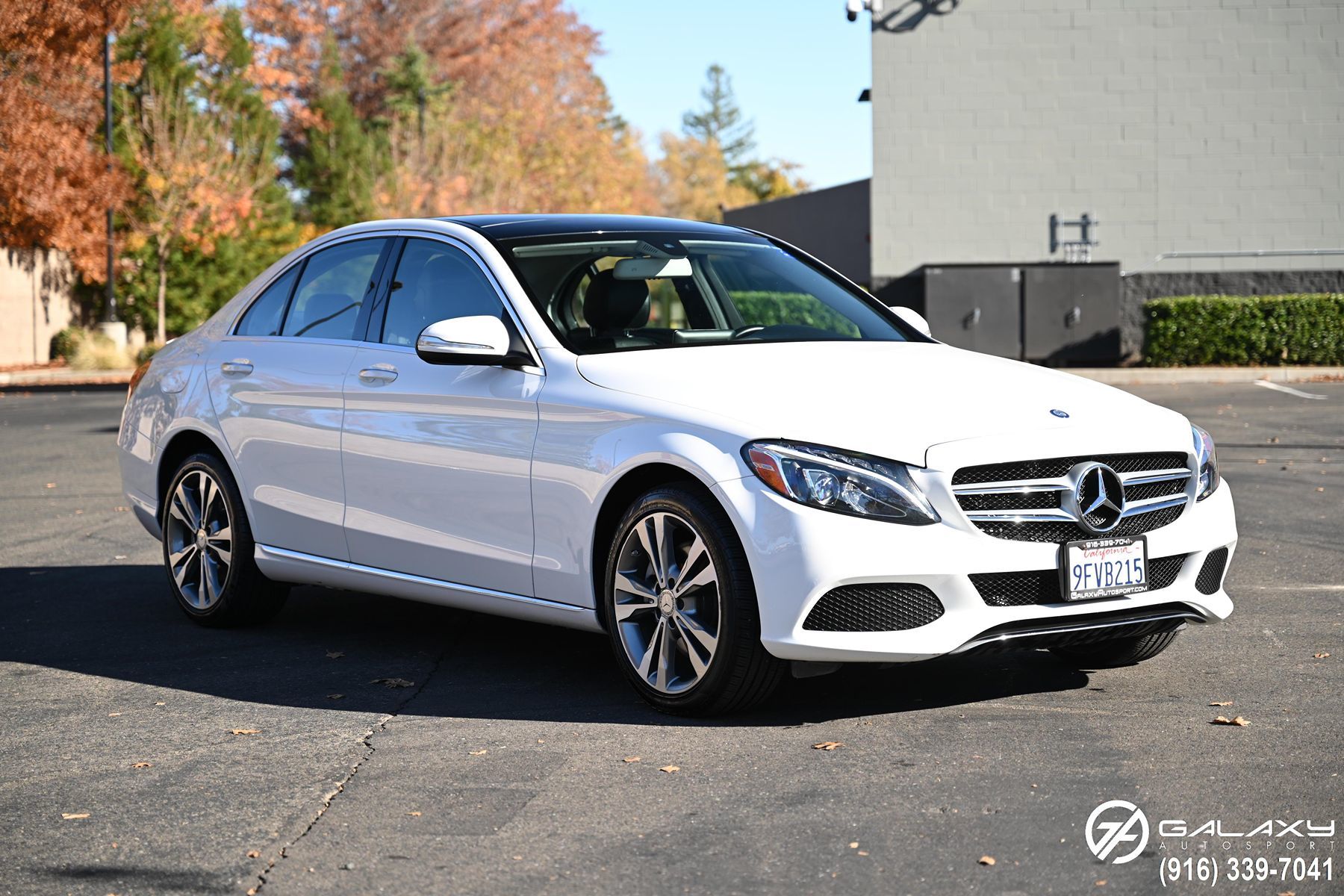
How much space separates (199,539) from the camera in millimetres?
7676

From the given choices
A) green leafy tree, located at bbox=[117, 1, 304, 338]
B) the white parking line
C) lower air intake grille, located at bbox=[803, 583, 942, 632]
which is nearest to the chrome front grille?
lower air intake grille, located at bbox=[803, 583, 942, 632]

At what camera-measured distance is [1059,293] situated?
2711cm

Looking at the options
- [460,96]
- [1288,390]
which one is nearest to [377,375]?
[1288,390]

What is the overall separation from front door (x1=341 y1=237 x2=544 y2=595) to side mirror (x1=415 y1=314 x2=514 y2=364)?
114mm

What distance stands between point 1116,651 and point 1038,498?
4.12ft

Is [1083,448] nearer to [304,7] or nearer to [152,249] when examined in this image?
[152,249]

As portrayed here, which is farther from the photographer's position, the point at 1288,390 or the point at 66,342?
the point at 66,342

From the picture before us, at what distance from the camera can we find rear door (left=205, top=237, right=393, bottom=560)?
6.95 metres

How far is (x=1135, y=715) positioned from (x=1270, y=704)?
49cm

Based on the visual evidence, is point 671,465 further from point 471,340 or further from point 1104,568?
point 1104,568

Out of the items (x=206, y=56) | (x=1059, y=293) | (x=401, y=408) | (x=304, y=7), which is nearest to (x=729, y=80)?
(x=304, y=7)

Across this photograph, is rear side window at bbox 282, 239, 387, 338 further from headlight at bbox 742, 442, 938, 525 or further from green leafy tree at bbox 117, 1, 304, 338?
green leafy tree at bbox 117, 1, 304, 338

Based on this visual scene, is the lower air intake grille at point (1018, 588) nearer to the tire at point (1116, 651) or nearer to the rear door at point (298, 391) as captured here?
the tire at point (1116, 651)

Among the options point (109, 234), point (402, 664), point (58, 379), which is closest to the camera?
point (402, 664)
